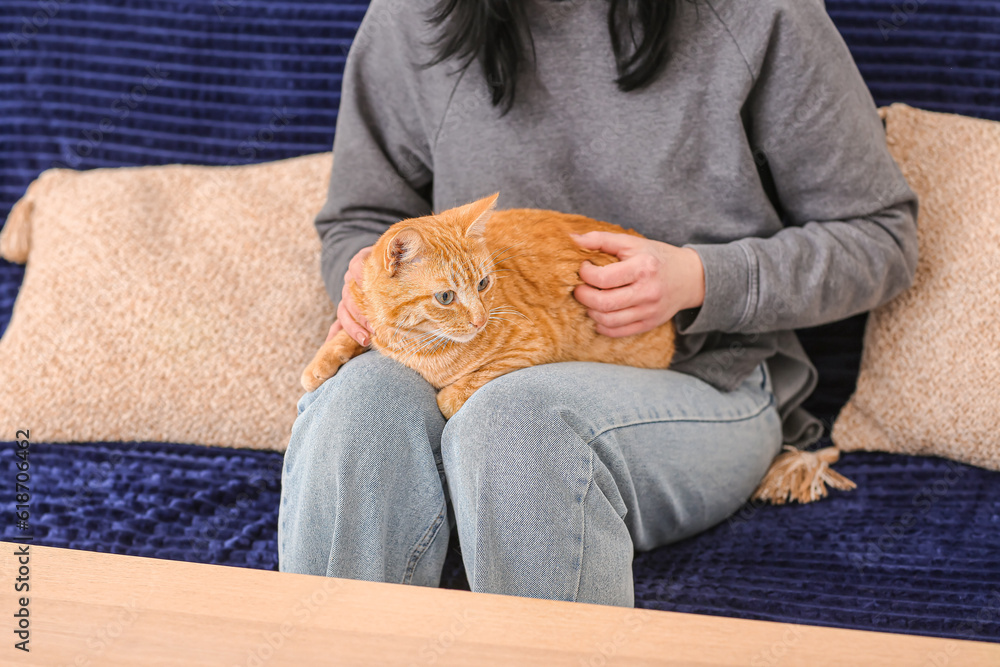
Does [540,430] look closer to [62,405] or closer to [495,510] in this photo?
[495,510]

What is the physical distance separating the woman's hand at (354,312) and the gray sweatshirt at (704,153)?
0.12 meters

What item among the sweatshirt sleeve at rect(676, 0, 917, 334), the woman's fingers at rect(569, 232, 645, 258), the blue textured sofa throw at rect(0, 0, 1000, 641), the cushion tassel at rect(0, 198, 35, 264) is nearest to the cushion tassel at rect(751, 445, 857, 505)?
the blue textured sofa throw at rect(0, 0, 1000, 641)

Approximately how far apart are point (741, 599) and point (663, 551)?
14 cm

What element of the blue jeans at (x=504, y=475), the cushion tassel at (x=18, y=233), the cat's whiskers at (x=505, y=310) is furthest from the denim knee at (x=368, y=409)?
the cushion tassel at (x=18, y=233)

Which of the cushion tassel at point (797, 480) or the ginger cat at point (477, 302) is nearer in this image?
the ginger cat at point (477, 302)

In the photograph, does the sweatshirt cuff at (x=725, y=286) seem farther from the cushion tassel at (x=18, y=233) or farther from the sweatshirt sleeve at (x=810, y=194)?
the cushion tassel at (x=18, y=233)

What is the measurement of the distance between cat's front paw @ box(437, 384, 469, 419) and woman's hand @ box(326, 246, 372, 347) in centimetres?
15

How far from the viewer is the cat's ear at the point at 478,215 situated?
36.8 inches

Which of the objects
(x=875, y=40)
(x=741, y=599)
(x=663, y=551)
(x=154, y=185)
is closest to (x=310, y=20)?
(x=154, y=185)

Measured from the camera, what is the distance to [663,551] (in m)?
1.08

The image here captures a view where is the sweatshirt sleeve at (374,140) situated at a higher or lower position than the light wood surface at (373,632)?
higher

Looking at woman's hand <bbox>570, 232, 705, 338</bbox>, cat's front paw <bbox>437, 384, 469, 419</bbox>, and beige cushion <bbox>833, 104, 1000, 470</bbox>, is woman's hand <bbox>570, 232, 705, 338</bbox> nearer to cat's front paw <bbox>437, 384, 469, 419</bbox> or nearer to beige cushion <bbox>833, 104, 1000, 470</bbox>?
cat's front paw <bbox>437, 384, 469, 419</bbox>

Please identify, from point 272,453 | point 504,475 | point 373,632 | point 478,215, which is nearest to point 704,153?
point 478,215

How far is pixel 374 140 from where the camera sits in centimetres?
125
